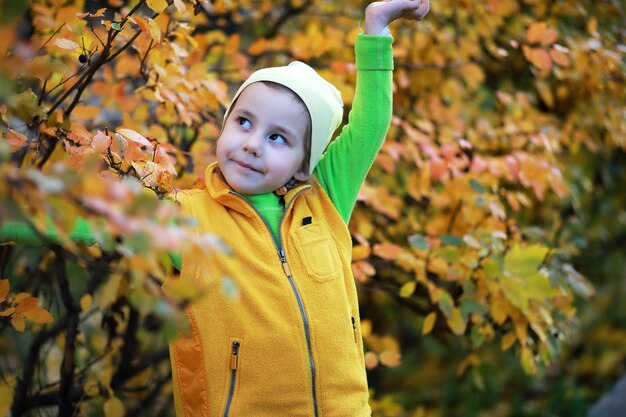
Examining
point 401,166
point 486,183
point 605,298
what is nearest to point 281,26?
point 401,166

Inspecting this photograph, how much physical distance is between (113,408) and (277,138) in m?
1.02

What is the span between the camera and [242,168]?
1727 mm

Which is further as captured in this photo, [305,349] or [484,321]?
[484,321]

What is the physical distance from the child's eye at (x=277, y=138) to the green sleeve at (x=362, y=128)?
22 cm

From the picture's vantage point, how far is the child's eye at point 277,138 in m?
1.75

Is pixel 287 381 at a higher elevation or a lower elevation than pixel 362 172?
lower

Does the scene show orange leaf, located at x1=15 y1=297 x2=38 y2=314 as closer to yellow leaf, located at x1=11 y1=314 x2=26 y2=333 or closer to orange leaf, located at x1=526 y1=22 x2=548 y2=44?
yellow leaf, located at x1=11 y1=314 x2=26 y2=333

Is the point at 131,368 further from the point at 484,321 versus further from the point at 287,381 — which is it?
the point at 484,321

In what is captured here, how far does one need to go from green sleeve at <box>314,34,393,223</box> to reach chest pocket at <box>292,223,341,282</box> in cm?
15

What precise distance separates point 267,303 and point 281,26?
6.95 ft

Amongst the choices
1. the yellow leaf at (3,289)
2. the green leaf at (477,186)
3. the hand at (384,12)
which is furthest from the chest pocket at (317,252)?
the green leaf at (477,186)

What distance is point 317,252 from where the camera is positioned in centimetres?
177

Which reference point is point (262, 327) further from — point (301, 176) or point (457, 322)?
point (457, 322)

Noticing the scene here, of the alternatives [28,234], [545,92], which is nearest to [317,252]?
[28,234]
